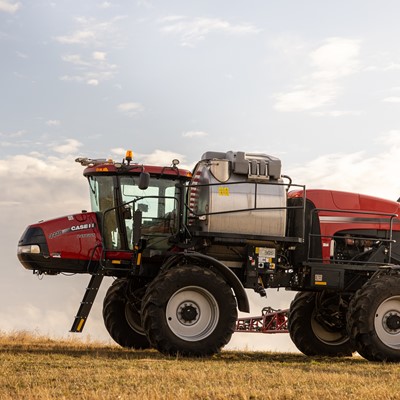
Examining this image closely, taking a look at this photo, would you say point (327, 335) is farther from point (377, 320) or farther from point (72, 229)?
point (72, 229)

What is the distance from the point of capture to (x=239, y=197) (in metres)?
16.5

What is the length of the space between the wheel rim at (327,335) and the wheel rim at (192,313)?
402cm

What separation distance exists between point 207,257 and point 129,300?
296 cm

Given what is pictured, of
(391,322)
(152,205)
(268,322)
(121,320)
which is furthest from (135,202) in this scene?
(268,322)

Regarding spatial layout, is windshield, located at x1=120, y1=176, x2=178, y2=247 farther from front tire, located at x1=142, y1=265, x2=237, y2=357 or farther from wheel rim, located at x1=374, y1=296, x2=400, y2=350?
wheel rim, located at x1=374, y1=296, x2=400, y2=350

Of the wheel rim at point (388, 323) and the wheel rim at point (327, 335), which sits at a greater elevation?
the wheel rim at point (388, 323)

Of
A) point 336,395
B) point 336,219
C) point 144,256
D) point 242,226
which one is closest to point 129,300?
point 144,256

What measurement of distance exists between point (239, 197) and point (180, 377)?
16.7 feet

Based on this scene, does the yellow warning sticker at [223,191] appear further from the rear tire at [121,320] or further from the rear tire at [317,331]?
the rear tire at [317,331]

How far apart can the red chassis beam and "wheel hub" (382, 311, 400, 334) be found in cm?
1021

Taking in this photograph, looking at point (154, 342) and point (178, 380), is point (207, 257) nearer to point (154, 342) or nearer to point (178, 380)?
point (154, 342)

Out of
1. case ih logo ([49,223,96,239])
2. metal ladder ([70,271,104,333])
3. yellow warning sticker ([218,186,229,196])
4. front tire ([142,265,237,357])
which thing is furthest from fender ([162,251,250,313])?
case ih logo ([49,223,96,239])

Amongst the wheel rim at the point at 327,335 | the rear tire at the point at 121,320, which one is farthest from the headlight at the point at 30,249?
the wheel rim at the point at 327,335

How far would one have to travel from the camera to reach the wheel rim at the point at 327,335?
19047mm
